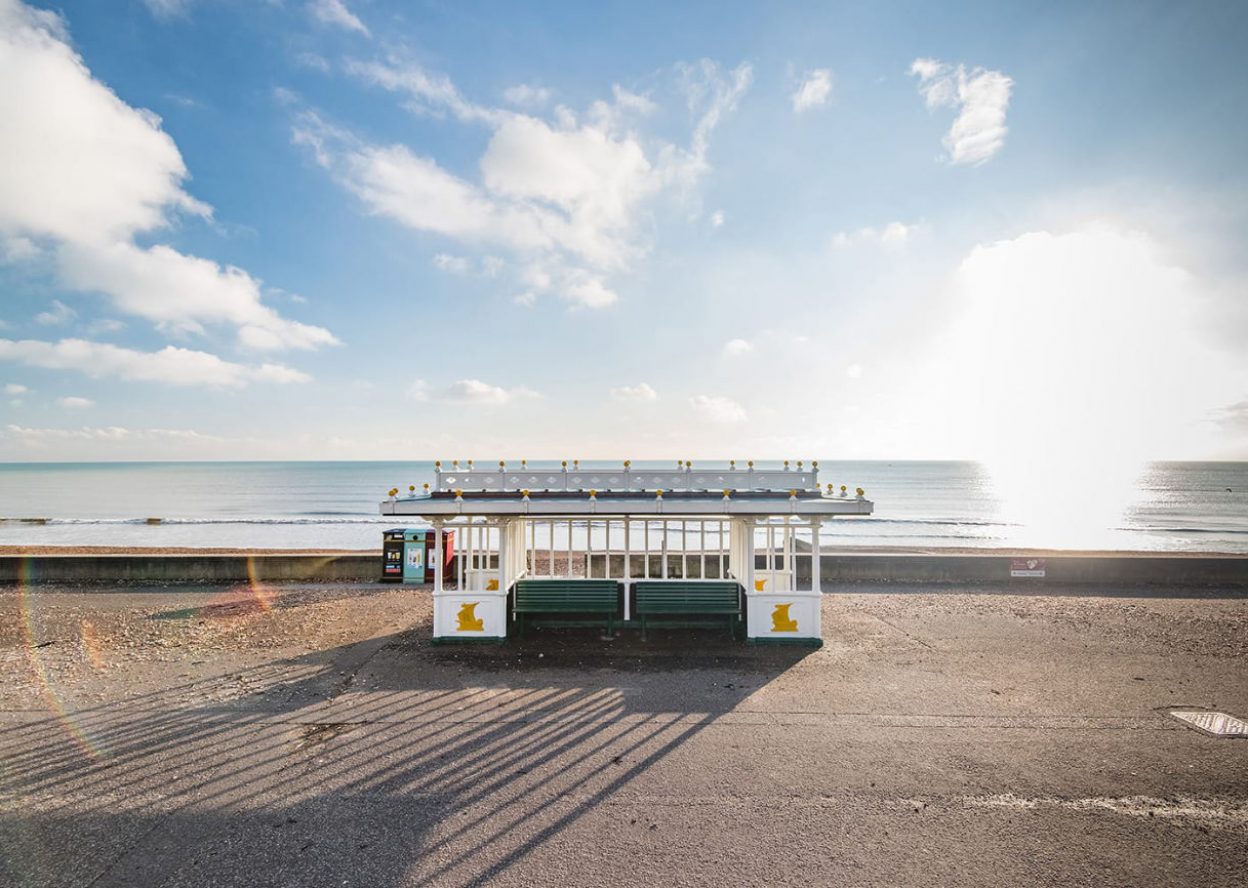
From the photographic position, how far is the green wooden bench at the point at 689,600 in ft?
34.5

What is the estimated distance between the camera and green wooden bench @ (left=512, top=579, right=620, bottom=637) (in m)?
10.6

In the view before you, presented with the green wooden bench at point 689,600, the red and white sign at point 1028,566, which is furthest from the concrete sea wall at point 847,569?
the green wooden bench at point 689,600

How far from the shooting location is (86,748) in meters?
A: 6.32

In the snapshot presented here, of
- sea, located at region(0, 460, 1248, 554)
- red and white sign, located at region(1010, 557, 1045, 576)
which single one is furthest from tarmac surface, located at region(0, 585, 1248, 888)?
sea, located at region(0, 460, 1248, 554)

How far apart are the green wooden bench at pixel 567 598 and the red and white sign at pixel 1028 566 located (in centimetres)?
1173

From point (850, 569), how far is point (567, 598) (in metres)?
9.21

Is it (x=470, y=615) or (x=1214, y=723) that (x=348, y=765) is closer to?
(x=470, y=615)

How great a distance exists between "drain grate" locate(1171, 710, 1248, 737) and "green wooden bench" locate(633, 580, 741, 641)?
19.8 ft

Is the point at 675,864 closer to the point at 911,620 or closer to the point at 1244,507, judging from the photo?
the point at 911,620

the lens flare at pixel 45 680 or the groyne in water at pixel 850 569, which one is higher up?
the groyne in water at pixel 850 569

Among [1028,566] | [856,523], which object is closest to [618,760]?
[1028,566]

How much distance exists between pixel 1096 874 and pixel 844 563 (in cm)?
1194

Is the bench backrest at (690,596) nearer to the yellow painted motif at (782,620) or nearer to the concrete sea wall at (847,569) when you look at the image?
the yellow painted motif at (782,620)

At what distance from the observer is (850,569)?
16031mm
